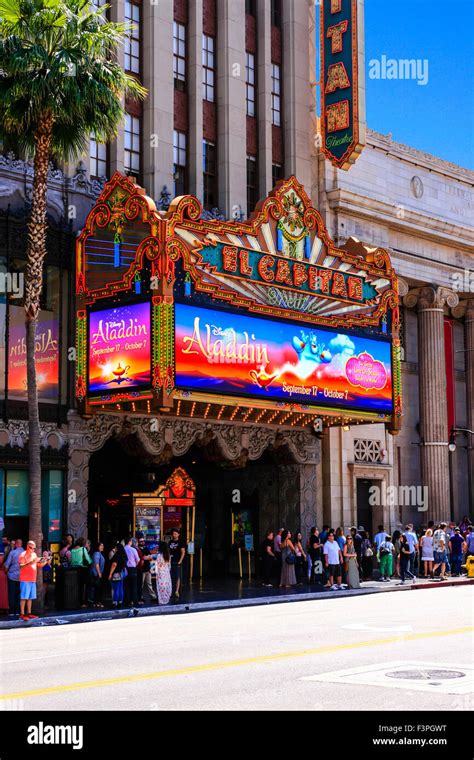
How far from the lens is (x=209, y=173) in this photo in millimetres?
37438

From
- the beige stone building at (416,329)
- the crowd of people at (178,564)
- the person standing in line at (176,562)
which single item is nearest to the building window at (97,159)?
the beige stone building at (416,329)

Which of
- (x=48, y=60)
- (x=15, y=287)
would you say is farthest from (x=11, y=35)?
(x=15, y=287)

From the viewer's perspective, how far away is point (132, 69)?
35.3 meters

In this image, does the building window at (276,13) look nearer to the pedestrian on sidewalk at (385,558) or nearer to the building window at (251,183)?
the building window at (251,183)

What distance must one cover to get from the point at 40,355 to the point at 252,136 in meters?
13.4

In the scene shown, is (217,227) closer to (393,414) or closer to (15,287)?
(15,287)

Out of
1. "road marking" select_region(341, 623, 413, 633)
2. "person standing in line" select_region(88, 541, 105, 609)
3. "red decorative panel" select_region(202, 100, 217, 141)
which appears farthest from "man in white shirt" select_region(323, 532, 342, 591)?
"red decorative panel" select_region(202, 100, 217, 141)

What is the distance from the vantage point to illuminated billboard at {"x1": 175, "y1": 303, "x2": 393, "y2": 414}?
29891 mm

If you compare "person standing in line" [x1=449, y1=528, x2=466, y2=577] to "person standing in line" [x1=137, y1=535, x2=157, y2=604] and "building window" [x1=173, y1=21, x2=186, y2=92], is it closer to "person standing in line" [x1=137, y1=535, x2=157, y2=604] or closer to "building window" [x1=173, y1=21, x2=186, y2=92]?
"person standing in line" [x1=137, y1=535, x2=157, y2=604]

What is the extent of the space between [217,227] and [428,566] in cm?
1371

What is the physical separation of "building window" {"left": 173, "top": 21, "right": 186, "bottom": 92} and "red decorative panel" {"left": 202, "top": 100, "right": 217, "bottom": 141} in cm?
105

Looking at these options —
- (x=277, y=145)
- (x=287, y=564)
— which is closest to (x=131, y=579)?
(x=287, y=564)

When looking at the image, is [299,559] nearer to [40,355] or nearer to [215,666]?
[40,355]

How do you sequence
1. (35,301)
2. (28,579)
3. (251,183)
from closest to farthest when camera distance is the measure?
1. (28,579)
2. (35,301)
3. (251,183)
